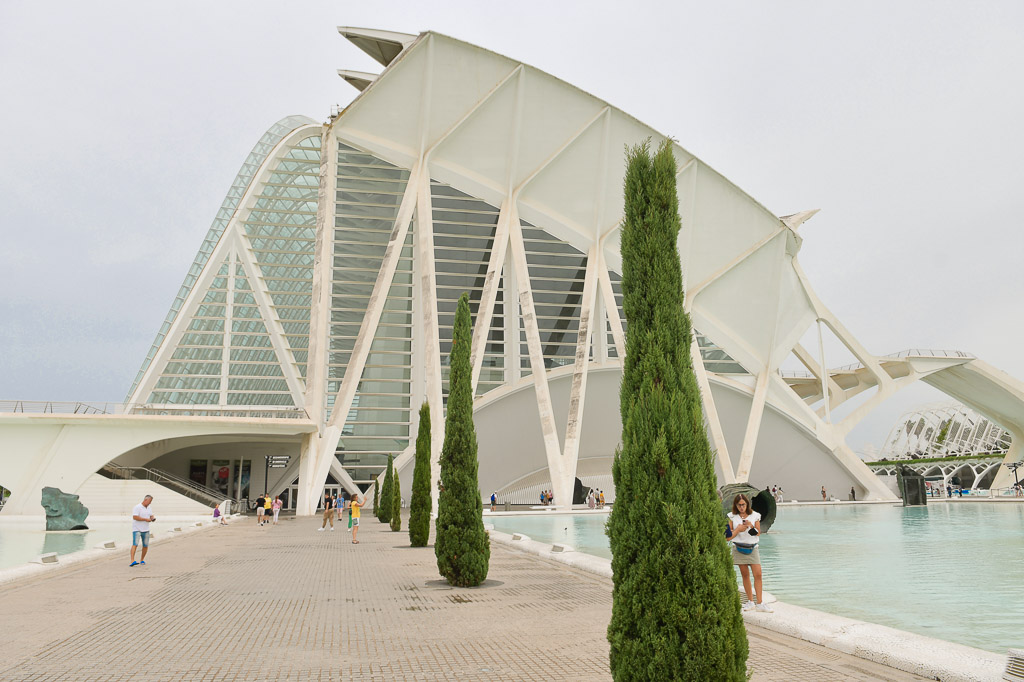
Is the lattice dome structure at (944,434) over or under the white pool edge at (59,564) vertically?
over

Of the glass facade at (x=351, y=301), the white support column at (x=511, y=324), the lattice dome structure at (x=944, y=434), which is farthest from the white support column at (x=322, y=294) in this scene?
the lattice dome structure at (x=944, y=434)

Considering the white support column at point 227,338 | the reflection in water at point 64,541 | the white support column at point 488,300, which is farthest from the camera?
the white support column at point 227,338

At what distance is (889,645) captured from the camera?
4789 mm

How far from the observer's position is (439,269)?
1519 inches

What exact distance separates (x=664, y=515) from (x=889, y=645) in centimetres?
234

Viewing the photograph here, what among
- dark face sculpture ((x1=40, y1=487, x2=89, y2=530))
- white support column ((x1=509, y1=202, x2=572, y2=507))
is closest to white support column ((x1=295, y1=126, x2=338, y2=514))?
white support column ((x1=509, y1=202, x2=572, y2=507))

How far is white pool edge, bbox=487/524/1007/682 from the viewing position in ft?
13.7

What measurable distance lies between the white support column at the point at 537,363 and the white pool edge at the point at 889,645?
73.8ft

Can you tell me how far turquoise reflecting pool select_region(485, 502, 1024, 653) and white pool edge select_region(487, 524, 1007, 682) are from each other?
1007mm

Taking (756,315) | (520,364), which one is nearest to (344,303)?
(520,364)

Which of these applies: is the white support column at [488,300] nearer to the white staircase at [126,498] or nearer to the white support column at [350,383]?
the white support column at [350,383]

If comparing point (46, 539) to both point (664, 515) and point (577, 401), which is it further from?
point (664, 515)

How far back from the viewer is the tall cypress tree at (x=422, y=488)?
14.4 m

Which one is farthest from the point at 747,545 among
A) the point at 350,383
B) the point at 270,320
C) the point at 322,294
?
the point at 270,320
